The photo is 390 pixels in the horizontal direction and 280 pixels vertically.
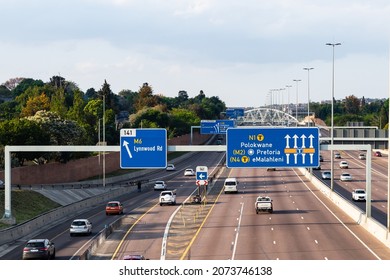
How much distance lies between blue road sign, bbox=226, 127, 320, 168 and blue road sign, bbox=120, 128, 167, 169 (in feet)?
12.3

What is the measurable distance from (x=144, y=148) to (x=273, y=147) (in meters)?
7.23

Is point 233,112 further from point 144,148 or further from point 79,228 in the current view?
point 144,148

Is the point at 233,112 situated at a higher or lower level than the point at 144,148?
higher

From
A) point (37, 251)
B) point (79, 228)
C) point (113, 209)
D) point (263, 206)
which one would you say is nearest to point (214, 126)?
point (113, 209)

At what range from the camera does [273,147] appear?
4316 cm

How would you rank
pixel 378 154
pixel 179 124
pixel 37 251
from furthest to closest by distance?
pixel 179 124
pixel 378 154
pixel 37 251

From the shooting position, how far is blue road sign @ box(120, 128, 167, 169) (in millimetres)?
42938

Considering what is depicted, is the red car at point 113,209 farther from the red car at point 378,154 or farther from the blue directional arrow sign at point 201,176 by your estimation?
the red car at point 378,154

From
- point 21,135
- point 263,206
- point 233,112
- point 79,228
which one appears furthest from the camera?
point 233,112

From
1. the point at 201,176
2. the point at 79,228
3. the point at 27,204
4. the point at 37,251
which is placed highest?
the point at 201,176

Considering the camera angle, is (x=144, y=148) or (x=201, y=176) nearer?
(x=144, y=148)

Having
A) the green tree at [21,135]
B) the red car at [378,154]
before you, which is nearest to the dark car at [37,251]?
the green tree at [21,135]

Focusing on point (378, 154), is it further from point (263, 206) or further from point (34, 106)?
point (263, 206)
